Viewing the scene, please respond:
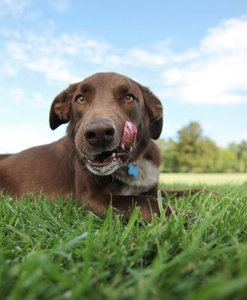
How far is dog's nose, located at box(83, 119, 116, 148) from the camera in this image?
7.32ft

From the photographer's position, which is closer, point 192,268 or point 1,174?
point 192,268

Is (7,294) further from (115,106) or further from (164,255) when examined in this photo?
(115,106)

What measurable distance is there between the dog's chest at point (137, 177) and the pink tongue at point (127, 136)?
0.44 m

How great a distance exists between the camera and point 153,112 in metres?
3.53

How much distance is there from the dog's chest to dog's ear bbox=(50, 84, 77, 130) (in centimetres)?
111

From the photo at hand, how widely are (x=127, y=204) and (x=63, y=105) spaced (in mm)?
1823

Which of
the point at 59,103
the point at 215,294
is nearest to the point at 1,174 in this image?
the point at 59,103

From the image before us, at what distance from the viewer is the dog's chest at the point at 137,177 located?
10.1 ft

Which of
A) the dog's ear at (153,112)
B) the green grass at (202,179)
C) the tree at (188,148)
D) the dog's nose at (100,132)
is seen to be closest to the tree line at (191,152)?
the tree at (188,148)

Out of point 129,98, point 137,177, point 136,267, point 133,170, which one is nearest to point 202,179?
point 137,177

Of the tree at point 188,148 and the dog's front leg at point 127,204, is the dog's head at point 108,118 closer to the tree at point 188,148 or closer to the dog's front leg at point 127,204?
the dog's front leg at point 127,204

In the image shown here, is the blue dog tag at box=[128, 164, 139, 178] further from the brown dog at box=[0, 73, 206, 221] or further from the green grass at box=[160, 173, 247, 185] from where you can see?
the green grass at box=[160, 173, 247, 185]

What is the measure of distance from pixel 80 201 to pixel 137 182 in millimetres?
712

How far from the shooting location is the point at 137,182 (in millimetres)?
3182
